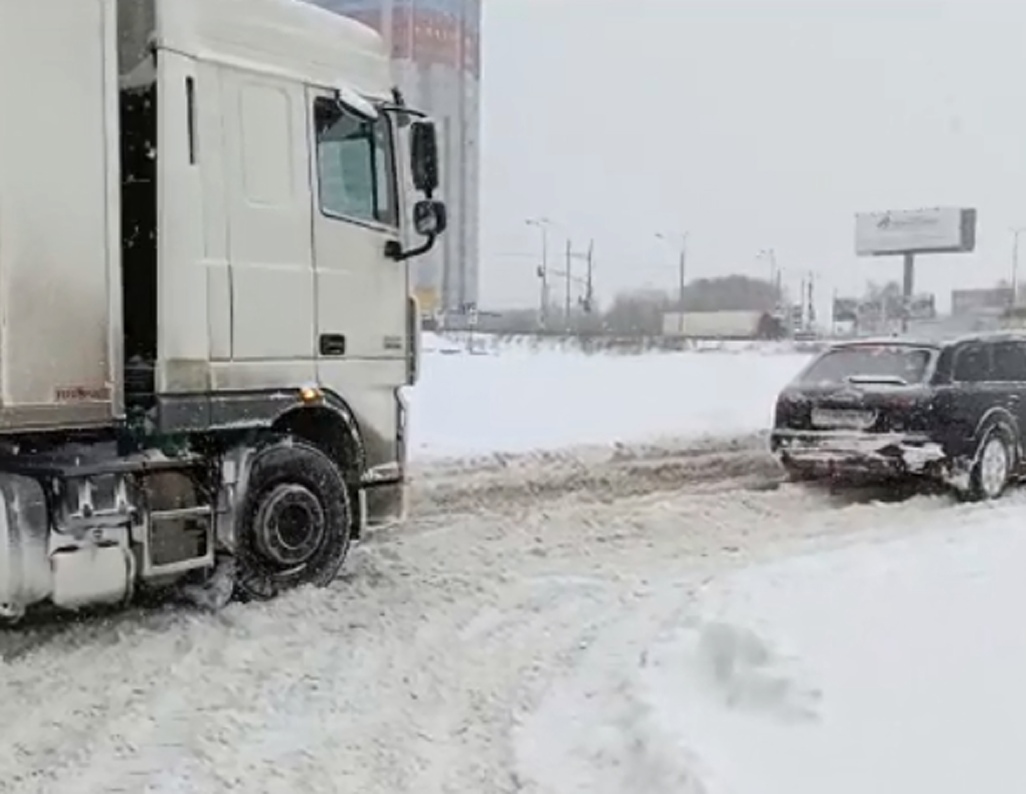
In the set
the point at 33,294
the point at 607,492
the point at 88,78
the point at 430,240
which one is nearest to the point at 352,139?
the point at 430,240

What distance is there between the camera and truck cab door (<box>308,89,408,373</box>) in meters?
7.54

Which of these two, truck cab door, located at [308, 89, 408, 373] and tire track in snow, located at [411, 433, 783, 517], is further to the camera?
tire track in snow, located at [411, 433, 783, 517]

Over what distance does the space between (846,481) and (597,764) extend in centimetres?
901

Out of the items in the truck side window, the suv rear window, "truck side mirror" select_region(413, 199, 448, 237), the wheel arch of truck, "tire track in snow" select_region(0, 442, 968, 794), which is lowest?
"tire track in snow" select_region(0, 442, 968, 794)

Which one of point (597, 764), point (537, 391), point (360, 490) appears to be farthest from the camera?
point (537, 391)

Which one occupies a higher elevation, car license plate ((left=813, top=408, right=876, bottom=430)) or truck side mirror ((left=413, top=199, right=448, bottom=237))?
truck side mirror ((left=413, top=199, right=448, bottom=237))

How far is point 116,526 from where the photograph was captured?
6594mm

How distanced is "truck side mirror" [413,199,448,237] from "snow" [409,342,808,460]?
7113 millimetres

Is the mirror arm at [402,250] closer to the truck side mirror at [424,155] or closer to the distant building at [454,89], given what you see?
the truck side mirror at [424,155]

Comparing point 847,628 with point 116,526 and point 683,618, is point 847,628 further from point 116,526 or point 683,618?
point 116,526

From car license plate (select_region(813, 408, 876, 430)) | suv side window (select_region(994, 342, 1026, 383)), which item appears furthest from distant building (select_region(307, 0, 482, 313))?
suv side window (select_region(994, 342, 1026, 383))

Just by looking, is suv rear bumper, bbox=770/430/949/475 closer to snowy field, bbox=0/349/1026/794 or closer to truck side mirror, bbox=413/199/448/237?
snowy field, bbox=0/349/1026/794

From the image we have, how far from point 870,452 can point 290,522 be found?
20.6 ft

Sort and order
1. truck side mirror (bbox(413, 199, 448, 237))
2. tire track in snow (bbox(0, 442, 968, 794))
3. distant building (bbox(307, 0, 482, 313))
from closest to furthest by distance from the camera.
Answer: tire track in snow (bbox(0, 442, 968, 794))
truck side mirror (bbox(413, 199, 448, 237))
distant building (bbox(307, 0, 482, 313))
